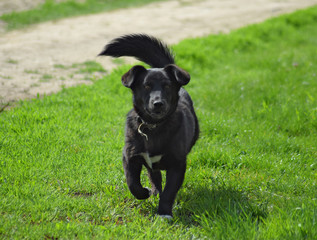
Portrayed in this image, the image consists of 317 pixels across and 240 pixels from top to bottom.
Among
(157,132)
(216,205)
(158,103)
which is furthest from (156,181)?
(158,103)

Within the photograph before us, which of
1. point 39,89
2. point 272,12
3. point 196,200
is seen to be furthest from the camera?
point 272,12

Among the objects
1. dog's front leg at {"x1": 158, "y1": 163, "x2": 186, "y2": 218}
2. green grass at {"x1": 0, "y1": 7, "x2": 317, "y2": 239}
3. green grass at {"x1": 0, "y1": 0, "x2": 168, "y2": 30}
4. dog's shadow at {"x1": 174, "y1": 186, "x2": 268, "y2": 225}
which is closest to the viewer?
green grass at {"x1": 0, "y1": 7, "x2": 317, "y2": 239}

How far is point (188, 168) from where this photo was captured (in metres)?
4.38

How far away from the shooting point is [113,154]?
4582 mm

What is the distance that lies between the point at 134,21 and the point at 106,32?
1.57 m

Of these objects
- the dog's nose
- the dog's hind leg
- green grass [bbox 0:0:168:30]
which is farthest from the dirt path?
the dog's nose

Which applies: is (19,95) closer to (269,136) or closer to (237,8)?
(269,136)

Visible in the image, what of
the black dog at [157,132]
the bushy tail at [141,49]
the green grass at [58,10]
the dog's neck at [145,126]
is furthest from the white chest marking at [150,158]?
the green grass at [58,10]

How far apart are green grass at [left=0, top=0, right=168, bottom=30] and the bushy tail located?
634 cm

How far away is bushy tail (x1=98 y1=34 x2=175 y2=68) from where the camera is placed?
4066mm

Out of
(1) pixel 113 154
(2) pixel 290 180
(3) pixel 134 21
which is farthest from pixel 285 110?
(3) pixel 134 21

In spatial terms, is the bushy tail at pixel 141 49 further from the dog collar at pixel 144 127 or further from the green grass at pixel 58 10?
the green grass at pixel 58 10

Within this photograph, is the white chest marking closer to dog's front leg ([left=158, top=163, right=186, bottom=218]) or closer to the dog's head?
dog's front leg ([left=158, top=163, right=186, bottom=218])

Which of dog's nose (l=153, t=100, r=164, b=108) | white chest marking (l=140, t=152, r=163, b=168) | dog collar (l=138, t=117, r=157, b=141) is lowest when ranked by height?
white chest marking (l=140, t=152, r=163, b=168)
